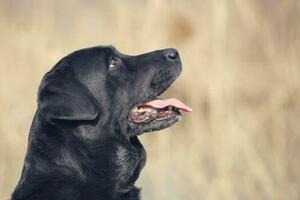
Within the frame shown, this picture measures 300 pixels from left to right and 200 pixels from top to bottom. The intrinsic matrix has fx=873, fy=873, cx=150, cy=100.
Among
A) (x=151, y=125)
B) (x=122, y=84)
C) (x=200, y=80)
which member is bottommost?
(x=200, y=80)

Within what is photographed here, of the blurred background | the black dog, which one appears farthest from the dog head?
the blurred background

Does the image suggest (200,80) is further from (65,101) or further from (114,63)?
(65,101)

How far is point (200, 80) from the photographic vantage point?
21.3 feet

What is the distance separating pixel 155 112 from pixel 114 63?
30cm

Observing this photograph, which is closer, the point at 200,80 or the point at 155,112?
the point at 155,112

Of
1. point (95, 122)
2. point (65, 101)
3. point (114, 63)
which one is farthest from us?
point (114, 63)

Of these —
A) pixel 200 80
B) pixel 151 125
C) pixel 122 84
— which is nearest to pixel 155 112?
pixel 151 125

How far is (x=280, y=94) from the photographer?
6.68 meters

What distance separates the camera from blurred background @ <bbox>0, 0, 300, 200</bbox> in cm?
617

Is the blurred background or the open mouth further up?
the open mouth

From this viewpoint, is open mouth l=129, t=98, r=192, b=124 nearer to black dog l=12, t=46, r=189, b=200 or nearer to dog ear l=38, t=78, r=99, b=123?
black dog l=12, t=46, r=189, b=200

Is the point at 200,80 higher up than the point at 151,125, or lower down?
lower down

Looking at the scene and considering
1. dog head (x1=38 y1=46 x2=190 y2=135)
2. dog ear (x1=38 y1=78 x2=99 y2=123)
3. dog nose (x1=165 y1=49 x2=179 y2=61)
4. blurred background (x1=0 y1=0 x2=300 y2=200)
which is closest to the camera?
dog ear (x1=38 y1=78 x2=99 y2=123)

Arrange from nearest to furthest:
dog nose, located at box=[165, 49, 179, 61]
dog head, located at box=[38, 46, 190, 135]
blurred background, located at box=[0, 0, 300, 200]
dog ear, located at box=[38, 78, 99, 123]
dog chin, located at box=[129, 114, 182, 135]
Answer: dog ear, located at box=[38, 78, 99, 123], dog head, located at box=[38, 46, 190, 135], dog chin, located at box=[129, 114, 182, 135], dog nose, located at box=[165, 49, 179, 61], blurred background, located at box=[0, 0, 300, 200]
